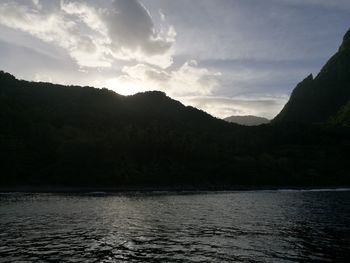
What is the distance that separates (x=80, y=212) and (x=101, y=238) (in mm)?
34117

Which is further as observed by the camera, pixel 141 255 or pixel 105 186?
pixel 105 186

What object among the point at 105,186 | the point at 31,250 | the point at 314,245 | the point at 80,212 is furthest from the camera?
the point at 105,186

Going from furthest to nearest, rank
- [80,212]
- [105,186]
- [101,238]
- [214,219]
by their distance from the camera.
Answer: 1. [105,186]
2. [80,212]
3. [214,219]
4. [101,238]

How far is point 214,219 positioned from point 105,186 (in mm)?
129758

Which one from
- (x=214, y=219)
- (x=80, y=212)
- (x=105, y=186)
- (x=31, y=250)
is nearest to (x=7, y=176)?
Result: (x=105, y=186)

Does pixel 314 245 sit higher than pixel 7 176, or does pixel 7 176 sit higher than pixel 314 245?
pixel 7 176

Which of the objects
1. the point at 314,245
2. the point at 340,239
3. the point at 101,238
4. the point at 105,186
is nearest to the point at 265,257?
the point at 314,245

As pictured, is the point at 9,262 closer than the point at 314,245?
Yes

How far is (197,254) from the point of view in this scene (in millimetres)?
41656

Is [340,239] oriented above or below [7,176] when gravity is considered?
below

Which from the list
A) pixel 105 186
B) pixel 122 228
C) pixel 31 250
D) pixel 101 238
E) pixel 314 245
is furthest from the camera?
pixel 105 186

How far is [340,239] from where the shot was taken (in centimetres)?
5219

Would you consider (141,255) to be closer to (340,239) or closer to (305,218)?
(340,239)

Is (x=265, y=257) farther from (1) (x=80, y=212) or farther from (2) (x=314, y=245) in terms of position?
(1) (x=80, y=212)
